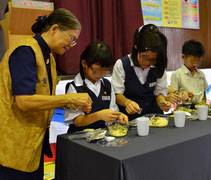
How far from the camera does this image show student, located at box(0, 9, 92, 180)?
106 centimetres

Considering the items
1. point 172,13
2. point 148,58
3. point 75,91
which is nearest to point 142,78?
point 148,58

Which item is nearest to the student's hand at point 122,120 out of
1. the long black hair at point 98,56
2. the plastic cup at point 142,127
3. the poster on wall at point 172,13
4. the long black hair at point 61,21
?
the plastic cup at point 142,127

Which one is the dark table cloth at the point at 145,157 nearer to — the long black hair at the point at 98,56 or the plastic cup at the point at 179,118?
the plastic cup at the point at 179,118

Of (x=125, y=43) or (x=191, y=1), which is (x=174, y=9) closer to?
(x=191, y=1)

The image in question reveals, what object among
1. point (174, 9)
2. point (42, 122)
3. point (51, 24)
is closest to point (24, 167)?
point (42, 122)

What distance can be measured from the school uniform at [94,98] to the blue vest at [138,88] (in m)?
0.22

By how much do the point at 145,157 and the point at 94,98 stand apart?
22.4 inches

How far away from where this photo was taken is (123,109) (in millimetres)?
1739

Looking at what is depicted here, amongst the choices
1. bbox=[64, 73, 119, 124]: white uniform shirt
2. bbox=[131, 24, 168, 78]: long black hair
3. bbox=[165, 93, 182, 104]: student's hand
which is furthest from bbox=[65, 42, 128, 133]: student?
bbox=[165, 93, 182, 104]: student's hand

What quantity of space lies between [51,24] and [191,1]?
3.08 meters

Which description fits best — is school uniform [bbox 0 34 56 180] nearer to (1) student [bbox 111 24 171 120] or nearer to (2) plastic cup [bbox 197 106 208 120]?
(1) student [bbox 111 24 171 120]

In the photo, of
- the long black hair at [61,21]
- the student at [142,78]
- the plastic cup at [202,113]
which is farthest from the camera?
the student at [142,78]

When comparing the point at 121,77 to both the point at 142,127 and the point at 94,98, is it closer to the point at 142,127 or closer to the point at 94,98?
the point at 94,98

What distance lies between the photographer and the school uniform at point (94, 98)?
4.45 feet
